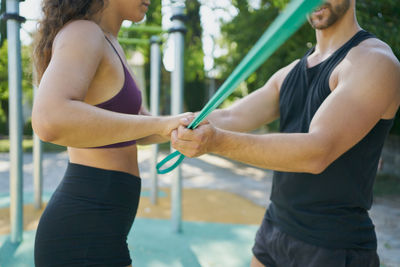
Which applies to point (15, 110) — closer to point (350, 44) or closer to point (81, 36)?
point (81, 36)

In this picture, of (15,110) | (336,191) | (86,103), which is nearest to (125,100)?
(86,103)

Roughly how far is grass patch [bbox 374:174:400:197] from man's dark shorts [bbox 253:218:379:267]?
4579mm

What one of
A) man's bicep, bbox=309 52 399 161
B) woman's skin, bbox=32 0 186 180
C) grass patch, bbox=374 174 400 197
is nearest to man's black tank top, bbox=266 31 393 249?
man's bicep, bbox=309 52 399 161

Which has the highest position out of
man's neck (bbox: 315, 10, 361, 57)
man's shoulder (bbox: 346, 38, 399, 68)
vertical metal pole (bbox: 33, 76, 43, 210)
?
man's neck (bbox: 315, 10, 361, 57)

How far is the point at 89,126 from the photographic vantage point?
105 centimetres

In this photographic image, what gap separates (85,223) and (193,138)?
0.48 meters

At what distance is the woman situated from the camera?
40.8 inches

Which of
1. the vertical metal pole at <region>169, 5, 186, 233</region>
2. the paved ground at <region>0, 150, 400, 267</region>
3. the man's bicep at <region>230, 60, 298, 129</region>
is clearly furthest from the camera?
the paved ground at <region>0, 150, 400, 267</region>

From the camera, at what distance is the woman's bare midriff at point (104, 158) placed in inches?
51.7

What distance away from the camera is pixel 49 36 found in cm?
128

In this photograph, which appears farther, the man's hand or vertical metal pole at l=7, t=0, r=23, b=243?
vertical metal pole at l=7, t=0, r=23, b=243

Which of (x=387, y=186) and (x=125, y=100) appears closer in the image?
(x=125, y=100)

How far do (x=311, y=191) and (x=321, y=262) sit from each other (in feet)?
0.84

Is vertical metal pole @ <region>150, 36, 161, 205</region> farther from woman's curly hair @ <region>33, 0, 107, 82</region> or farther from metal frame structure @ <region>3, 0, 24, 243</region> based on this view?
woman's curly hair @ <region>33, 0, 107, 82</region>
